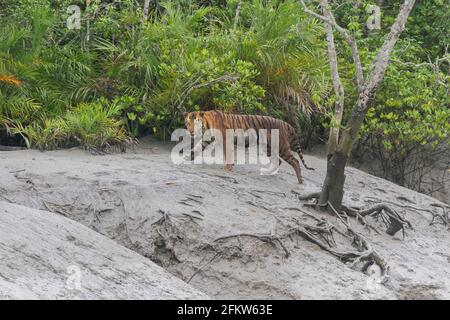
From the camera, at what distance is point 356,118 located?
38.0 ft

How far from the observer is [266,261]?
10242 mm

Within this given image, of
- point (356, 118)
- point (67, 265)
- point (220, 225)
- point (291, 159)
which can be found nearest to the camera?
point (67, 265)

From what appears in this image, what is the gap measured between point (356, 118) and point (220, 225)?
2199mm

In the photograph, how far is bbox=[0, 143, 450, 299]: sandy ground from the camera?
32.9ft

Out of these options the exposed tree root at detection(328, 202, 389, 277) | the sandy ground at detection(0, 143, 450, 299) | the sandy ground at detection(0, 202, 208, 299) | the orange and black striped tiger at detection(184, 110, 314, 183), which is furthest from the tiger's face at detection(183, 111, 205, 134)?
the sandy ground at detection(0, 202, 208, 299)

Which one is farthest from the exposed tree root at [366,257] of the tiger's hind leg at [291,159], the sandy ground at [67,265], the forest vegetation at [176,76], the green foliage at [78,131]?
the green foliage at [78,131]

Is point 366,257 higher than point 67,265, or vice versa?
point 67,265

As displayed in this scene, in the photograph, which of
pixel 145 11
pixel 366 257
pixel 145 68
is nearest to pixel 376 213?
pixel 366 257

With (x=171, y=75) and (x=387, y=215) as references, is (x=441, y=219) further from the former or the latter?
(x=171, y=75)

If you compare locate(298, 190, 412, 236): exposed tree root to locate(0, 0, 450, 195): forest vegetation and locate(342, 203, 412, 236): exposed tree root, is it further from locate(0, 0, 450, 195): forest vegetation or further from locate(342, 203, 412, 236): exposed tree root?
locate(0, 0, 450, 195): forest vegetation

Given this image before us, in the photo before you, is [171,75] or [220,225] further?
[171,75]

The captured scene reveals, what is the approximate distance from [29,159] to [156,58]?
293 cm
